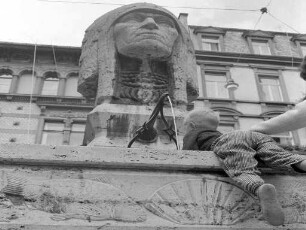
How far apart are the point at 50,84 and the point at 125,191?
59.6ft

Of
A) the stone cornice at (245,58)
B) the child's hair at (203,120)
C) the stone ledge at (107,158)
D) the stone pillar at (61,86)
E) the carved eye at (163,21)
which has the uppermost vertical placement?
the stone cornice at (245,58)

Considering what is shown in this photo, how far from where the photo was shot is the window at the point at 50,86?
62.8 ft

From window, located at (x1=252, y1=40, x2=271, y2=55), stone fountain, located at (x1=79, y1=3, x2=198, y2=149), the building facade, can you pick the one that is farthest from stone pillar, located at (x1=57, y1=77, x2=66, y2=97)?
stone fountain, located at (x1=79, y1=3, x2=198, y2=149)

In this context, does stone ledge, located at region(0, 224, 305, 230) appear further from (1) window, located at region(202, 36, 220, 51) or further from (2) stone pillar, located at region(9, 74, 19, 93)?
(1) window, located at region(202, 36, 220, 51)

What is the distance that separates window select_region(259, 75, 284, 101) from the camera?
20609 mm

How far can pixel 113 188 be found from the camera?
7.23 ft

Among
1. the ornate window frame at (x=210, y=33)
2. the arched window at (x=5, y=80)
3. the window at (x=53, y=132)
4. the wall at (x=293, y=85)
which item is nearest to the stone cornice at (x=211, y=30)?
the ornate window frame at (x=210, y=33)

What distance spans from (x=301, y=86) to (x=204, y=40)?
619cm

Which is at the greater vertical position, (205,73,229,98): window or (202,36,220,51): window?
(202,36,220,51): window

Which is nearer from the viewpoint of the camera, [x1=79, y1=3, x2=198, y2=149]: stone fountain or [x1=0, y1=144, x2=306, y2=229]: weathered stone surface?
[x1=0, y1=144, x2=306, y2=229]: weathered stone surface

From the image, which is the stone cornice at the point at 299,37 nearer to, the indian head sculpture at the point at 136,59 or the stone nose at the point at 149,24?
the indian head sculpture at the point at 136,59

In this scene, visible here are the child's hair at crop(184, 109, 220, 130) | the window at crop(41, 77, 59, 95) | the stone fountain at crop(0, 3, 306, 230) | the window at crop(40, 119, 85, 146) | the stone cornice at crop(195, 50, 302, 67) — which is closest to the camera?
the stone fountain at crop(0, 3, 306, 230)

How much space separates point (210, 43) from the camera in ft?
73.7

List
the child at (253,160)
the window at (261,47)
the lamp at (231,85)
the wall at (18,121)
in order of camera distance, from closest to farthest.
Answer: the child at (253,160)
the lamp at (231,85)
the wall at (18,121)
the window at (261,47)
